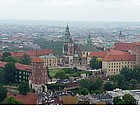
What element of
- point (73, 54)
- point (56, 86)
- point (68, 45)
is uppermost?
point (68, 45)

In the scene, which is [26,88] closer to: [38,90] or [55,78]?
[38,90]

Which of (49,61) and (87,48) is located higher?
(87,48)

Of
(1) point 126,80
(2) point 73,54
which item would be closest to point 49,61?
(2) point 73,54

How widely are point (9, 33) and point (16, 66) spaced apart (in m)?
7.39

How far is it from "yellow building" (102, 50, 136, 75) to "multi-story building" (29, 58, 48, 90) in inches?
80.6

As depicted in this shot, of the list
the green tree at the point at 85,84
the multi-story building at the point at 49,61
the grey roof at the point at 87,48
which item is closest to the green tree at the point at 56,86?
the green tree at the point at 85,84

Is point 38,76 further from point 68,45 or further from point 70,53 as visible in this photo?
point 68,45

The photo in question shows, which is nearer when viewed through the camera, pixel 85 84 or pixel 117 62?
pixel 85 84

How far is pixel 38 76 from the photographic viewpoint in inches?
230

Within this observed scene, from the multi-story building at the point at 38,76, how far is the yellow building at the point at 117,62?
205 centimetres

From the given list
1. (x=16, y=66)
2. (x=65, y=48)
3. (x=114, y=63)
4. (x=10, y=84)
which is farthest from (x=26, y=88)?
(x=65, y=48)

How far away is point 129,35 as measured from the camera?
42.7ft

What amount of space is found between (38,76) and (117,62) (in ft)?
8.90

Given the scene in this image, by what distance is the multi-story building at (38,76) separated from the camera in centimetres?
567
